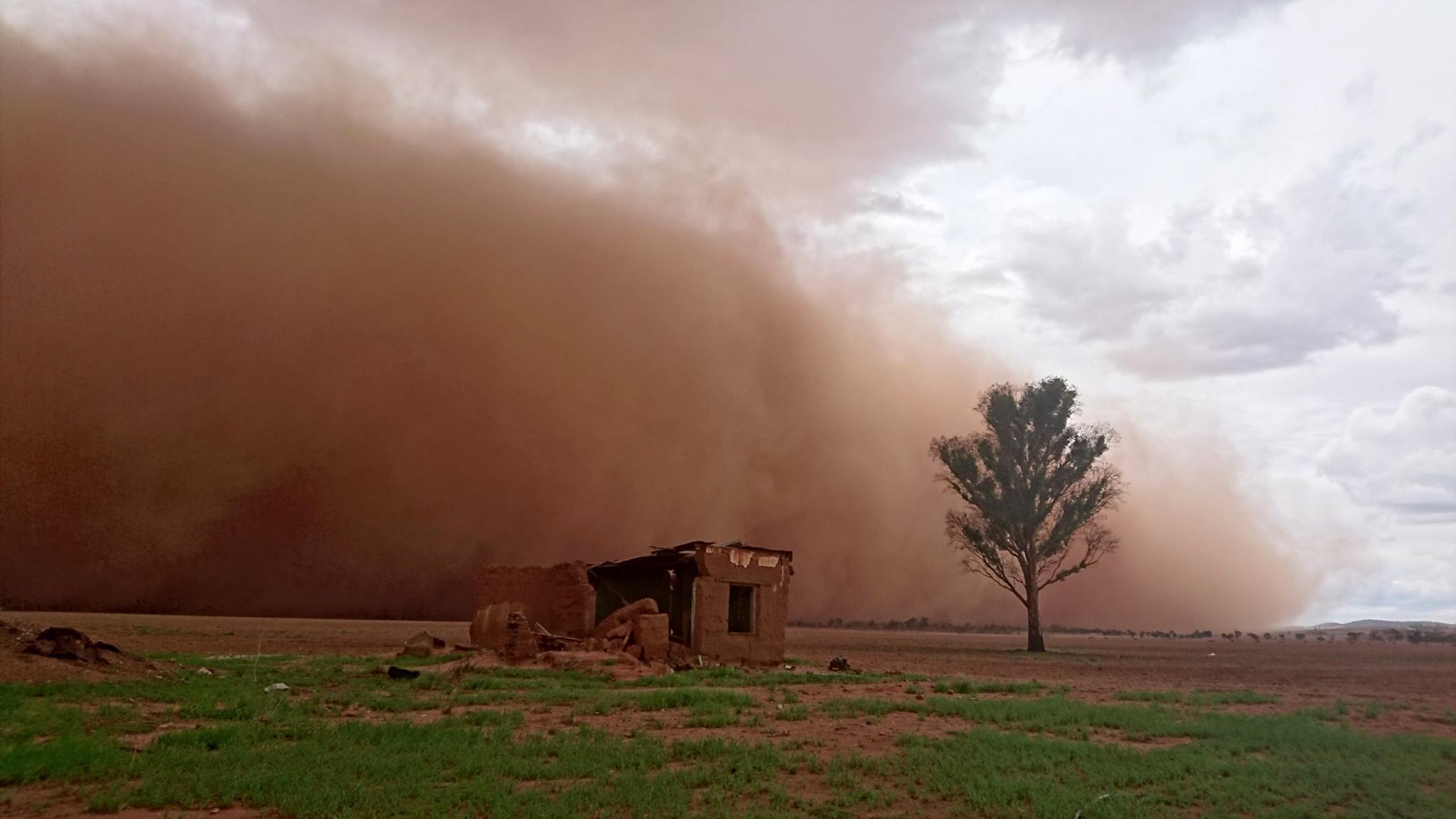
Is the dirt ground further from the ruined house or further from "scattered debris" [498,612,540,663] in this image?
"scattered debris" [498,612,540,663]

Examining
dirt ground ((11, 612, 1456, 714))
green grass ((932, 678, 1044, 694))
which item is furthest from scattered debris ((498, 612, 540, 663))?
green grass ((932, 678, 1044, 694))

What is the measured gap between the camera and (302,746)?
346 inches

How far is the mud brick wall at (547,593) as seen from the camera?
22609mm

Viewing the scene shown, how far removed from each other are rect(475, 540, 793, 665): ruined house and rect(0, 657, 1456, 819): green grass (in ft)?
23.9

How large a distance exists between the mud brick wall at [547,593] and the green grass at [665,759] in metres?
8.59

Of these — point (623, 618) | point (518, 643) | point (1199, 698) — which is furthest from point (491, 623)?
point (1199, 698)

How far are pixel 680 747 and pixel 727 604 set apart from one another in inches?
477

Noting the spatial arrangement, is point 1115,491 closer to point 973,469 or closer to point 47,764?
point 973,469

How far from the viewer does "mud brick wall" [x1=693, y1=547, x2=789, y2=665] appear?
21125mm

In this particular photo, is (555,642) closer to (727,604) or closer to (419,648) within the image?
(419,648)

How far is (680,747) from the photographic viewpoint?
9.43 metres

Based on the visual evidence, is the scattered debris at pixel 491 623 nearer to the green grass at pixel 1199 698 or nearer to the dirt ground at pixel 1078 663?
the dirt ground at pixel 1078 663

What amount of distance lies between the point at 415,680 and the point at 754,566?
379 inches

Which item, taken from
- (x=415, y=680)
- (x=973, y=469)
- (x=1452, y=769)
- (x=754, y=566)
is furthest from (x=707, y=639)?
(x=973, y=469)
